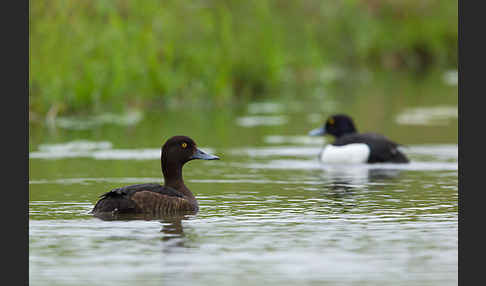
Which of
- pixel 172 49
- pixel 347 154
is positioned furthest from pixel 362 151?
pixel 172 49

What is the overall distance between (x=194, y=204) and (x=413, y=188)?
3456 mm

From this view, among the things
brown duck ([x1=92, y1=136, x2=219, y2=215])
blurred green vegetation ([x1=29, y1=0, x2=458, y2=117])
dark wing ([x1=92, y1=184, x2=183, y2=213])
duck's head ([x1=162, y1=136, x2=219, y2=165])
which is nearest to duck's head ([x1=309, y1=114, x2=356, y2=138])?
blurred green vegetation ([x1=29, y1=0, x2=458, y2=117])

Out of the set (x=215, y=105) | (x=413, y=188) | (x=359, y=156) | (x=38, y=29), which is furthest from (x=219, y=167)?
(x=215, y=105)

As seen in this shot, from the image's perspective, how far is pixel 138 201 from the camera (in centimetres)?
1169

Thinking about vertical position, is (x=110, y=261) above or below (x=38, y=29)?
below

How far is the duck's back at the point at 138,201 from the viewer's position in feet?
38.3

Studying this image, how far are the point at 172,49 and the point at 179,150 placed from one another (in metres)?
14.3

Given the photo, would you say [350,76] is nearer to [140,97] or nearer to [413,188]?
[140,97]

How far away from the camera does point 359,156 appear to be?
1786 cm

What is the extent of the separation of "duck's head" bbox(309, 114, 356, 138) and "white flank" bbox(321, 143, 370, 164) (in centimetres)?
156

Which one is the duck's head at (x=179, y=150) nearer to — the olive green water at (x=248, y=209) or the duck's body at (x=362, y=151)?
the olive green water at (x=248, y=209)
